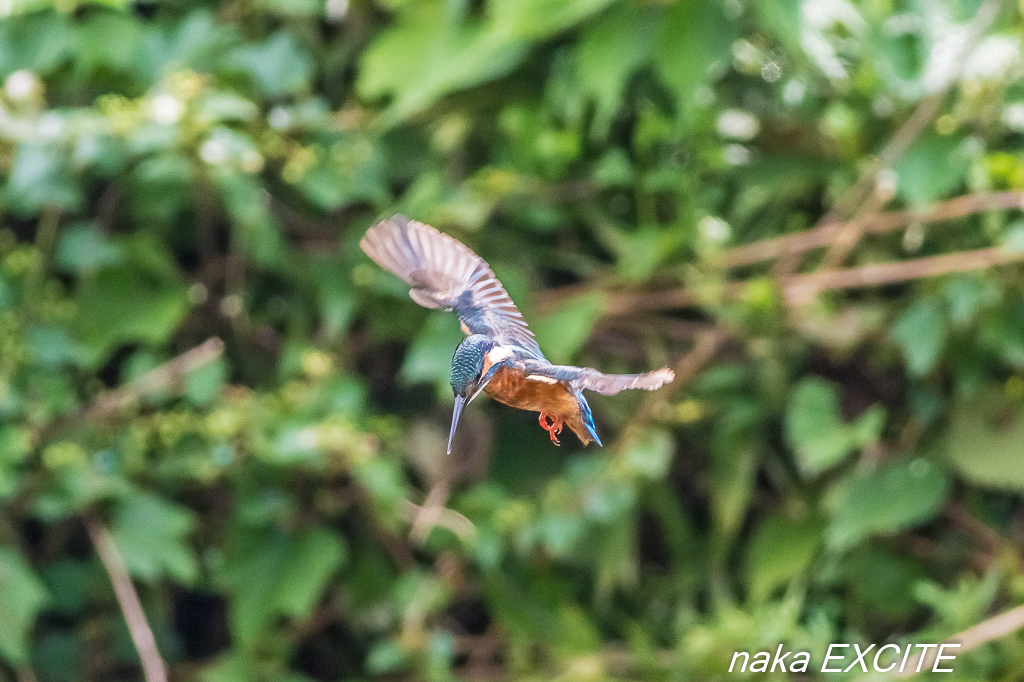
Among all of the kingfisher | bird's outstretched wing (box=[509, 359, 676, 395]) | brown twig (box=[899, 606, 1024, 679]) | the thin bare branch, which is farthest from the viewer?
the thin bare branch

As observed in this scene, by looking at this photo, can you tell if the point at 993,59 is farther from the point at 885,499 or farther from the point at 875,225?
the point at 885,499

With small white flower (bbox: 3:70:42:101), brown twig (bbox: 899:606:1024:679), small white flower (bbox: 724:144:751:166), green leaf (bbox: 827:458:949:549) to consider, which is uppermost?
small white flower (bbox: 3:70:42:101)

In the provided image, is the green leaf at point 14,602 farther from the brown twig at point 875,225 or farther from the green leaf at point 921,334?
the green leaf at point 921,334

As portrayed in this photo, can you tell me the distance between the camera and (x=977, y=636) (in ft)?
4.04

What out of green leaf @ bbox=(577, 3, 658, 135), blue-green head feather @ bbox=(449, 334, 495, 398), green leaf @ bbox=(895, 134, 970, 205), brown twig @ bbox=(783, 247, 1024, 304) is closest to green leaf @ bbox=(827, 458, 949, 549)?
brown twig @ bbox=(783, 247, 1024, 304)

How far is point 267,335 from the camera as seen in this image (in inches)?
63.6

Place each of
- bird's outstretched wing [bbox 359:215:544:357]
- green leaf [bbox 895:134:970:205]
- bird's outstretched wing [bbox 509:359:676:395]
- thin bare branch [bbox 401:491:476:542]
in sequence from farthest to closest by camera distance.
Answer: thin bare branch [bbox 401:491:476:542], green leaf [bbox 895:134:970:205], bird's outstretched wing [bbox 359:215:544:357], bird's outstretched wing [bbox 509:359:676:395]

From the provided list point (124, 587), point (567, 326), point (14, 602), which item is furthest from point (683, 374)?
point (14, 602)

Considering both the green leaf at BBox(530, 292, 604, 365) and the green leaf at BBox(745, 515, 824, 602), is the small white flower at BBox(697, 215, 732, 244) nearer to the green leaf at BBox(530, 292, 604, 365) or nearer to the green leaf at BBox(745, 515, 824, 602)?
the green leaf at BBox(530, 292, 604, 365)

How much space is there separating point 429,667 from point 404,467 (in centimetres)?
30

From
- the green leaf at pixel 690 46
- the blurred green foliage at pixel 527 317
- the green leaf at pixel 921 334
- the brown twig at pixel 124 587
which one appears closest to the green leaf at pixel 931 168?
the blurred green foliage at pixel 527 317

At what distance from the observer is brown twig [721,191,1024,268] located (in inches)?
51.7

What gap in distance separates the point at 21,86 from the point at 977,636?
4.55 feet

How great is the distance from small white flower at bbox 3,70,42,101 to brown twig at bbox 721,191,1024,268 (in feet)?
3.11
